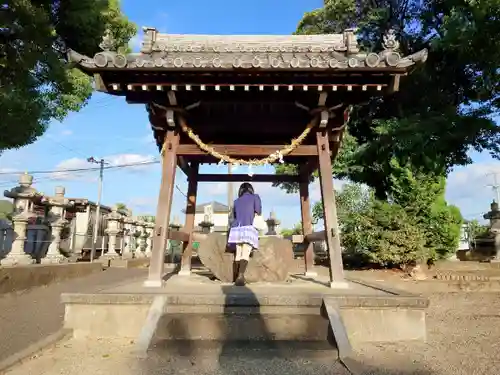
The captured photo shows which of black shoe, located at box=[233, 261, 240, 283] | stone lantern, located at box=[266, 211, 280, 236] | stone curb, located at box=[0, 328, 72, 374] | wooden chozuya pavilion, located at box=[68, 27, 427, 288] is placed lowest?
stone curb, located at box=[0, 328, 72, 374]

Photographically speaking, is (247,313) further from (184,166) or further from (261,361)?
(184,166)

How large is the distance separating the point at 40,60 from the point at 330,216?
907cm

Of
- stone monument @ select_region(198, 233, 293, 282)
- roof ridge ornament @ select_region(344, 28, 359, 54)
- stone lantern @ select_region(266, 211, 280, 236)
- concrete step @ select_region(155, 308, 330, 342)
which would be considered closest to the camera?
concrete step @ select_region(155, 308, 330, 342)

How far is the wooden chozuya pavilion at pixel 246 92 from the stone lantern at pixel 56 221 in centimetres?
647

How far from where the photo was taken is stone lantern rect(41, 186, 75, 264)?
38.5ft

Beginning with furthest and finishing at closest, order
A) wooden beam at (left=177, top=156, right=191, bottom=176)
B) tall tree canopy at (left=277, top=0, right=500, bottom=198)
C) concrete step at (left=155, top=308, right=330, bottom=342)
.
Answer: tall tree canopy at (left=277, top=0, right=500, bottom=198)
wooden beam at (left=177, top=156, right=191, bottom=176)
concrete step at (left=155, top=308, right=330, bottom=342)

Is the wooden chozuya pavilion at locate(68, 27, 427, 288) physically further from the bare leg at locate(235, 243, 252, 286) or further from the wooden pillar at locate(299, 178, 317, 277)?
the bare leg at locate(235, 243, 252, 286)

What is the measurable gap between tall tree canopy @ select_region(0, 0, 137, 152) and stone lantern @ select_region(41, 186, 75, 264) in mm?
2785

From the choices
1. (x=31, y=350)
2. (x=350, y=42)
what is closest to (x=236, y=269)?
(x=31, y=350)

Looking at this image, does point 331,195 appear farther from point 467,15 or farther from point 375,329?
point 467,15

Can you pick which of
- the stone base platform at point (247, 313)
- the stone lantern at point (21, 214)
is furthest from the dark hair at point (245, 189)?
the stone lantern at point (21, 214)

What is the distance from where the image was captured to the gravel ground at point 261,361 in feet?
12.6

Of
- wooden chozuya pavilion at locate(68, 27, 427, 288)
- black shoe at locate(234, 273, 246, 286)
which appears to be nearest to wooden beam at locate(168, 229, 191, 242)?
wooden chozuya pavilion at locate(68, 27, 427, 288)

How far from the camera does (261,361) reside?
4.11m
